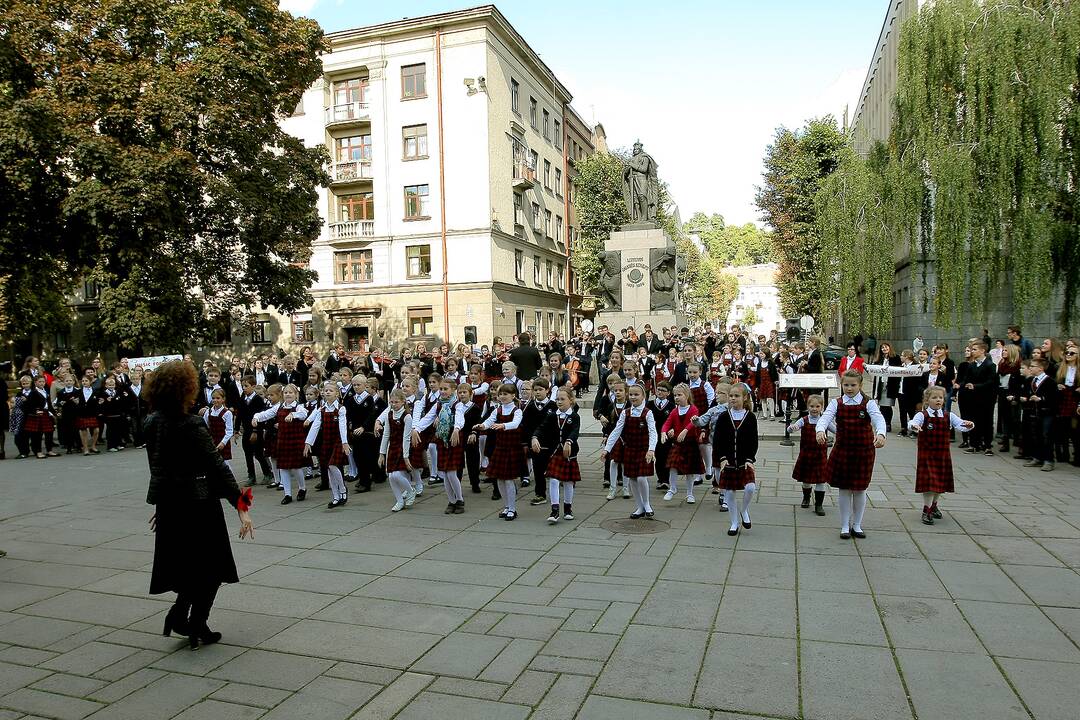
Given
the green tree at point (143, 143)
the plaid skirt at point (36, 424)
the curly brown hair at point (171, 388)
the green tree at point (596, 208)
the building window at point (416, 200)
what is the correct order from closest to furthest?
the curly brown hair at point (171, 388) < the plaid skirt at point (36, 424) < the green tree at point (143, 143) < the building window at point (416, 200) < the green tree at point (596, 208)

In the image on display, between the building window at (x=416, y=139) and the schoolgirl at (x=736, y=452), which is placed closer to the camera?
the schoolgirl at (x=736, y=452)

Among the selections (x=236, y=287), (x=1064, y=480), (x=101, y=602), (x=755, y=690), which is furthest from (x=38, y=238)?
(x=1064, y=480)

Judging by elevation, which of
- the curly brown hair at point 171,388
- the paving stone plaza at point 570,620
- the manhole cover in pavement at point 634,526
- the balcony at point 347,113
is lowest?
the paving stone plaza at point 570,620

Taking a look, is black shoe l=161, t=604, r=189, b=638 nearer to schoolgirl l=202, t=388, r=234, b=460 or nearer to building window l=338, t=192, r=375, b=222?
schoolgirl l=202, t=388, r=234, b=460

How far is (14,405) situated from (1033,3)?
81.3 feet

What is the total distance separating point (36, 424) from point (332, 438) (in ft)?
30.7

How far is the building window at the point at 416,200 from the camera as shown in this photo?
3753cm

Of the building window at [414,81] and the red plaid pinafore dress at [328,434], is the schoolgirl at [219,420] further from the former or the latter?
the building window at [414,81]

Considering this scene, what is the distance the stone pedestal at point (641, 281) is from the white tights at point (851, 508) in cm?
1593

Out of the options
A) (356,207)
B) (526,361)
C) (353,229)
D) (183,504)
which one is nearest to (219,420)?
(183,504)

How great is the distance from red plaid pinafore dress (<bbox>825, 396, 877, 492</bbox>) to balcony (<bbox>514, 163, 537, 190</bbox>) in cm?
3473

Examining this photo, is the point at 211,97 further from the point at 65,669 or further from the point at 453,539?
the point at 65,669

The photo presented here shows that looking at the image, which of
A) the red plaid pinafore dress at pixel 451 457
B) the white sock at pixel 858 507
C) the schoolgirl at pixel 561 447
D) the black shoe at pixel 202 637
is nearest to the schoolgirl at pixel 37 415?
the red plaid pinafore dress at pixel 451 457

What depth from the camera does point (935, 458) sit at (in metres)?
7.93
